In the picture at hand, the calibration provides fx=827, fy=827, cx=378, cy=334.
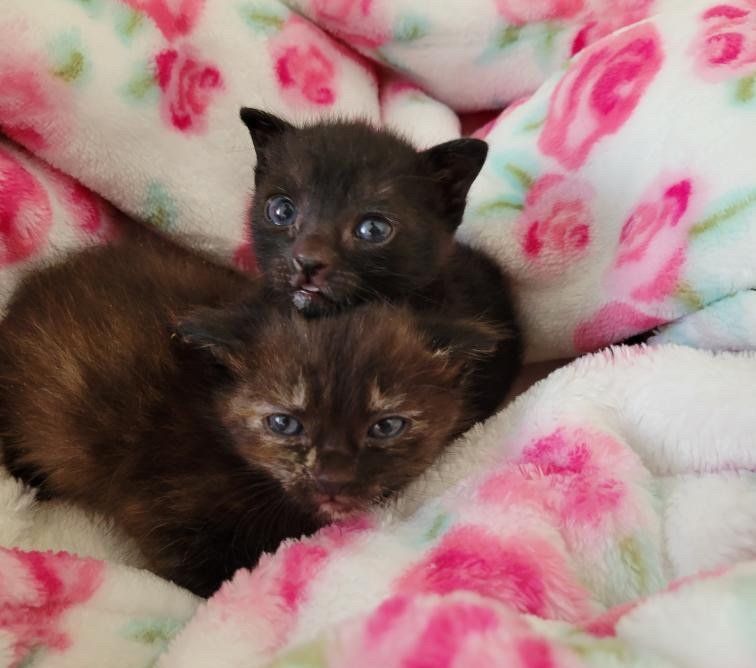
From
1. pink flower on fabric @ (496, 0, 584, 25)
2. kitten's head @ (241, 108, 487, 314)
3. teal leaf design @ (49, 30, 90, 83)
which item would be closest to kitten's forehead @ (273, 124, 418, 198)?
kitten's head @ (241, 108, 487, 314)

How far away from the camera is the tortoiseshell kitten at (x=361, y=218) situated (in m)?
1.34

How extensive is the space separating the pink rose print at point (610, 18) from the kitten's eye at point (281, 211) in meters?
0.91

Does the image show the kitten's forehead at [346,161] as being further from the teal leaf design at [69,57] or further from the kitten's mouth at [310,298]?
the teal leaf design at [69,57]

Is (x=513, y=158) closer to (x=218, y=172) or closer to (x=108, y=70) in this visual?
(x=218, y=172)

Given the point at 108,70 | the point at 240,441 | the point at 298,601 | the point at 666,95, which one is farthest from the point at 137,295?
the point at 666,95

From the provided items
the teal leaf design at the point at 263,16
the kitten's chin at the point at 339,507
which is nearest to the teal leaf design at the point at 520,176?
the teal leaf design at the point at 263,16

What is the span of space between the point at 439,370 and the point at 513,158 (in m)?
0.66

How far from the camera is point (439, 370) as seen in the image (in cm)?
130

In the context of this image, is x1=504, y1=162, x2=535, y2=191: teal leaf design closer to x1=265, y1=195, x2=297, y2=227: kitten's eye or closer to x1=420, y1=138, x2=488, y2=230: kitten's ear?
x1=420, y1=138, x2=488, y2=230: kitten's ear

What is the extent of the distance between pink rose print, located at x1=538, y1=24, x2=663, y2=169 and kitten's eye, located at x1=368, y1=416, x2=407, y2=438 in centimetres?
72

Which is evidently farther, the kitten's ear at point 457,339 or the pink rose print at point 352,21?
the pink rose print at point 352,21

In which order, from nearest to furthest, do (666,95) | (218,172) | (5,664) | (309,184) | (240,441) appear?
(5,664), (240,441), (309,184), (666,95), (218,172)

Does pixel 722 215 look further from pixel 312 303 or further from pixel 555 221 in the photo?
pixel 312 303

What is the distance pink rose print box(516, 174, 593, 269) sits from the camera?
165cm
